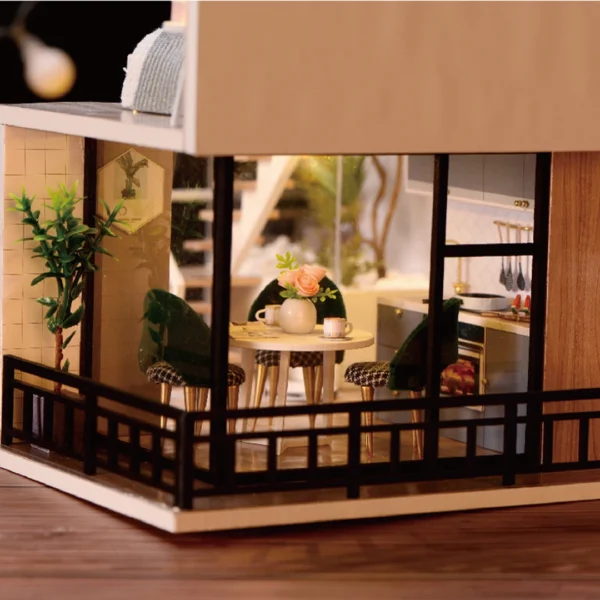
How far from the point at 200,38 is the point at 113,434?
213 cm

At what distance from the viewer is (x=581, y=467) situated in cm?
853

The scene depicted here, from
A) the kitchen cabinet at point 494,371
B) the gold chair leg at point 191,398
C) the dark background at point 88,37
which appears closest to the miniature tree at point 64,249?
the gold chair leg at point 191,398

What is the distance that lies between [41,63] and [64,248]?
4819 millimetres

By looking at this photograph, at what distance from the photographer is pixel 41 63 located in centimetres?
1326

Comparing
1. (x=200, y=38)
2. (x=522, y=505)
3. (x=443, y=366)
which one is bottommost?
(x=522, y=505)

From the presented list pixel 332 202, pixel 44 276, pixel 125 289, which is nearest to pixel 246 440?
pixel 125 289

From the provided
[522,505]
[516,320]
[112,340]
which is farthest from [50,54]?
[522,505]

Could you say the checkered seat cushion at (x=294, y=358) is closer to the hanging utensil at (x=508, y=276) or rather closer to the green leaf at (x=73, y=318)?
the green leaf at (x=73, y=318)

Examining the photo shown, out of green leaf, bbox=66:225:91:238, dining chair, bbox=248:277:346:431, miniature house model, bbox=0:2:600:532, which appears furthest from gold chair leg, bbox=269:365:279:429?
green leaf, bbox=66:225:91:238

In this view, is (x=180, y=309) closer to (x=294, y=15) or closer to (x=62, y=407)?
(x=62, y=407)

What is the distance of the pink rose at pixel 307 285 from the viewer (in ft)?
29.5

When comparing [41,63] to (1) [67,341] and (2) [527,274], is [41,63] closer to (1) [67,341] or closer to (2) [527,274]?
(1) [67,341]

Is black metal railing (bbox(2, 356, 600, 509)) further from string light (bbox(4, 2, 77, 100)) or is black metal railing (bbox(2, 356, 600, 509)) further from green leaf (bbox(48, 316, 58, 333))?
string light (bbox(4, 2, 77, 100))

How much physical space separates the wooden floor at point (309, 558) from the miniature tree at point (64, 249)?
3.73ft
